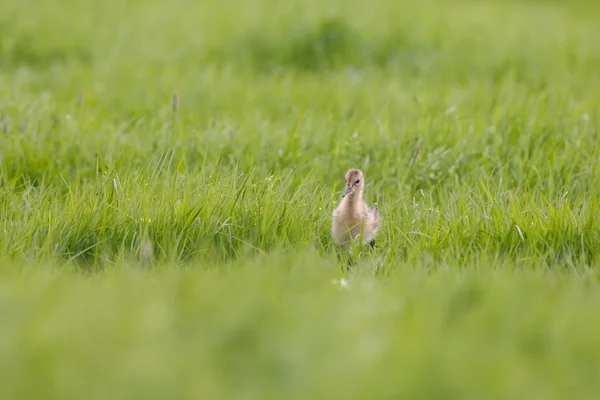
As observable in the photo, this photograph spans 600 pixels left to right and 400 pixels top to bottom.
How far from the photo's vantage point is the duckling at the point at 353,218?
13.7 feet

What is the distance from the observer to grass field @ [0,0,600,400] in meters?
2.47

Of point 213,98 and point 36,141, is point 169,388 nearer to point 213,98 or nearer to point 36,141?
point 36,141

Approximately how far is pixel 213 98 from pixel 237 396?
18.5 ft

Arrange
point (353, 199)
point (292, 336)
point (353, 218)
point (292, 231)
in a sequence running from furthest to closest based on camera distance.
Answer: point (353, 199)
point (353, 218)
point (292, 231)
point (292, 336)

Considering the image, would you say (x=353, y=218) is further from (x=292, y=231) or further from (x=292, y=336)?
(x=292, y=336)

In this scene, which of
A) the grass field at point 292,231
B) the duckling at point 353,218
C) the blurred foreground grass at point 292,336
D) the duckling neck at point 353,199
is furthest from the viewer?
the duckling neck at point 353,199

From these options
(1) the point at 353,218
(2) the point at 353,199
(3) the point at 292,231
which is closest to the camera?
→ (3) the point at 292,231

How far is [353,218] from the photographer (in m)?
4.28

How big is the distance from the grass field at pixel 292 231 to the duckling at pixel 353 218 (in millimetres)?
91

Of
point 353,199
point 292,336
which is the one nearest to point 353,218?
point 353,199

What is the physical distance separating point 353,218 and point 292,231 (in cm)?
36

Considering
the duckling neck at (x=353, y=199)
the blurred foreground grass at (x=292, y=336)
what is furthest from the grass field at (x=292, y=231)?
the duckling neck at (x=353, y=199)

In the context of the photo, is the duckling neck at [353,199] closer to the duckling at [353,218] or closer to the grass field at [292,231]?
the duckling at [353,218]

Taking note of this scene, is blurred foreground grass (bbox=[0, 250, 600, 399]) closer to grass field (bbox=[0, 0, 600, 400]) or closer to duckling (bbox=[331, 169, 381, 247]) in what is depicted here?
grass field (bbox=[0, 0, 600, 400])
